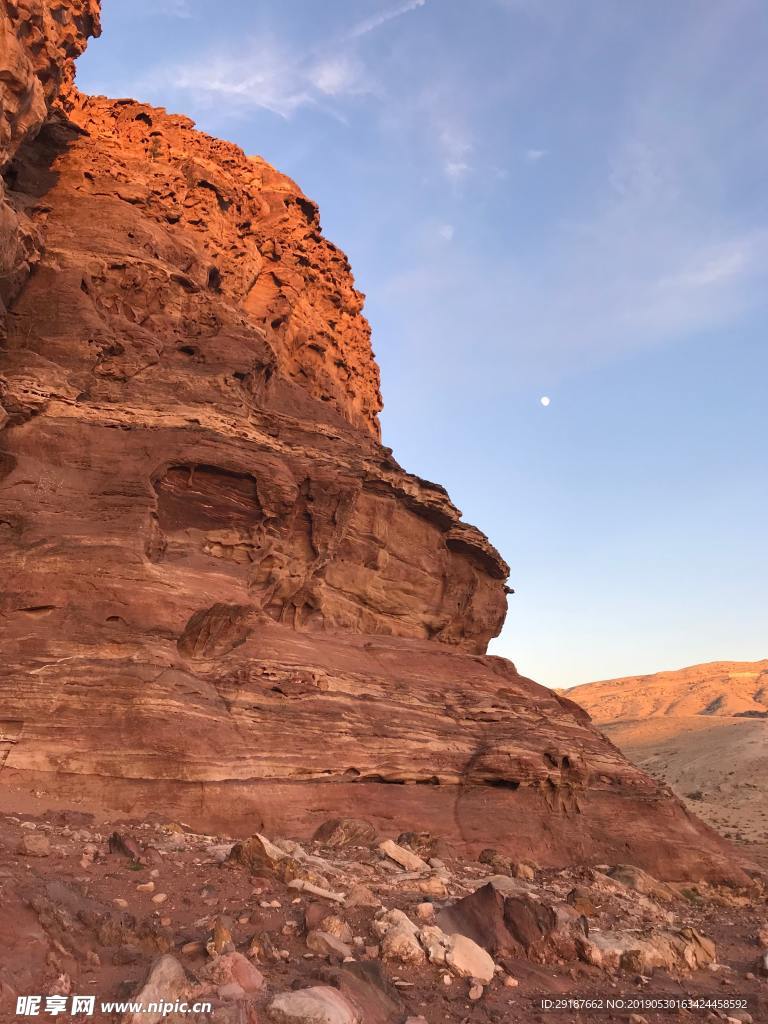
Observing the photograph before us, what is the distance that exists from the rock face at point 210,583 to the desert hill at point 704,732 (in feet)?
70.2

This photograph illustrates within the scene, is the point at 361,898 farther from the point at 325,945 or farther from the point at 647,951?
the point at 647,951

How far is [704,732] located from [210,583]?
77.6 m

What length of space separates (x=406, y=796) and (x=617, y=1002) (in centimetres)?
1012

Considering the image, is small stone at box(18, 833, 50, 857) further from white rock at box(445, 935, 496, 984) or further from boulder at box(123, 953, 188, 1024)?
white rock at box(445, 935, 496, 984)

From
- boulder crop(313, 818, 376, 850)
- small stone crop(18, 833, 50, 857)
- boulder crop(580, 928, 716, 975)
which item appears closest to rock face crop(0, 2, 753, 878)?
boulder crop(313, 818, 376, 850)

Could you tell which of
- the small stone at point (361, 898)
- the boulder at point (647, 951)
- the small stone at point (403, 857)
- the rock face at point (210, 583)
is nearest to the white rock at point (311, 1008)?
→ the small stone at point (361, 898)

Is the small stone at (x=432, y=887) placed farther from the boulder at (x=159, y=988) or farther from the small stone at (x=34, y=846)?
the boulder at (x=159, y=988)

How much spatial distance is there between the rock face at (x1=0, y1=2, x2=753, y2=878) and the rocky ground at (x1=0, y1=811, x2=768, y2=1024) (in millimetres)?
2551

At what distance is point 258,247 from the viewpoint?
1252 inches

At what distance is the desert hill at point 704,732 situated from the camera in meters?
46.8

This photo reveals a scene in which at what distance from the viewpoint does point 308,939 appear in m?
7.74

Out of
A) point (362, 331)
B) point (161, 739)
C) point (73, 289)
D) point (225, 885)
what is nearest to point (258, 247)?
point (362, 331)

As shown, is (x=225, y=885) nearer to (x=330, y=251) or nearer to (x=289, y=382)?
(x=289, y=382)

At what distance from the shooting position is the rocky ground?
20.3ft
